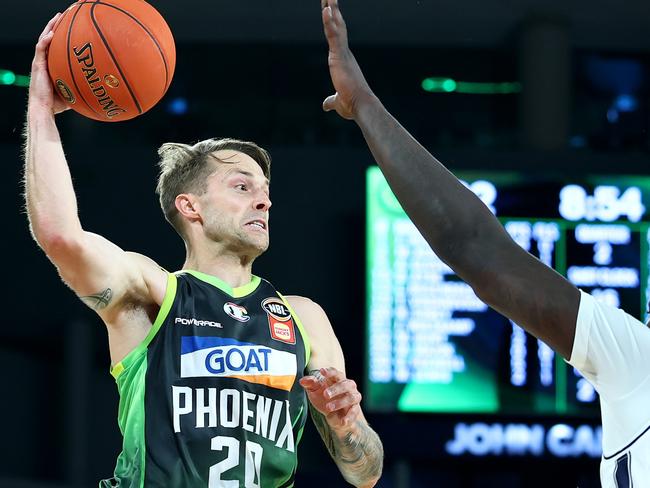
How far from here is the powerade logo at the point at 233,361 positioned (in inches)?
108

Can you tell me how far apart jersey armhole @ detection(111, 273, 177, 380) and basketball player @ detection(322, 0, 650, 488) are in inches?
58.3

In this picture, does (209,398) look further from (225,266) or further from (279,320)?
(225,266)

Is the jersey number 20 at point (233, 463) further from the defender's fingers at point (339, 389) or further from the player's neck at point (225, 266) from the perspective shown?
the player's neck at point (225, 266)

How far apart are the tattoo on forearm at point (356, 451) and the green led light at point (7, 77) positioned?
18.0 feet

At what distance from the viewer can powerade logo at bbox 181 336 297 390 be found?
9.02 feet

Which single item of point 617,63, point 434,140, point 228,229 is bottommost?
point 228,229

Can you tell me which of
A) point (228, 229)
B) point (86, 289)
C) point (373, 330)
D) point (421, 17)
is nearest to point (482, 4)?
point (421, 17)

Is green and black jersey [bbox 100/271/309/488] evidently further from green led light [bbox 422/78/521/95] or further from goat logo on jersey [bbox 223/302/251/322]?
green led light [bbox 422/78/521/95]

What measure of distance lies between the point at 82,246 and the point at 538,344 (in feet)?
13.5

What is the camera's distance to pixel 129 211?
6.98 meters

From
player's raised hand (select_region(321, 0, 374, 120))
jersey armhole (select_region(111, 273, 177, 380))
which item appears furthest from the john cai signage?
player's raised hand (select_region(321, 0, 374, 120))

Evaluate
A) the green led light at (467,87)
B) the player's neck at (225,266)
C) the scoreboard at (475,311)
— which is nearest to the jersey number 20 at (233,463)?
the player's neck at (225,266)

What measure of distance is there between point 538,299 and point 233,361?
153cm

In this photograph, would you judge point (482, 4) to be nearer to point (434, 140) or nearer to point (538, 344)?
point (434, 140)
